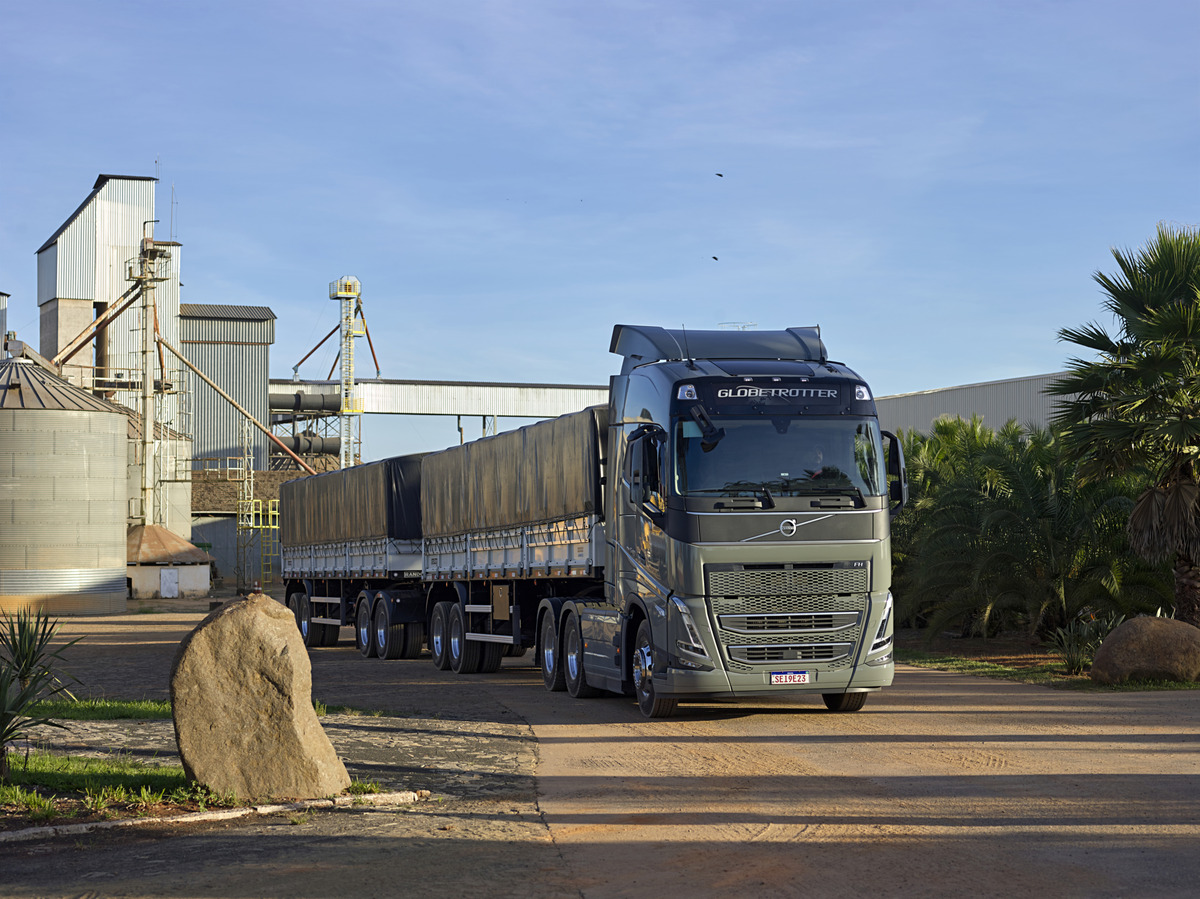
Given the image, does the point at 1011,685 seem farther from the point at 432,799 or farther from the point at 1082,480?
the point at 432,799

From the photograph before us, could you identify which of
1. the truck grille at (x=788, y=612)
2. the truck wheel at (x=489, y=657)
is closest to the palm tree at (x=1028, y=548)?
the truck wheel at (x=489, y=657)

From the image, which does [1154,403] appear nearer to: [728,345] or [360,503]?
[728,345]

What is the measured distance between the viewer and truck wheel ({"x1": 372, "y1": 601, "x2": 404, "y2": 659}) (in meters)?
24.3

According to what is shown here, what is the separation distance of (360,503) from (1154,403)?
15.2m

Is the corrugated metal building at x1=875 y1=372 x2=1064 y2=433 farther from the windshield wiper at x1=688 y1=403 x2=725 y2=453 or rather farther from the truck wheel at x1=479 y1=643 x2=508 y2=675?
the windshield wiper at x1=688 y1=403 x2=725 y2=453

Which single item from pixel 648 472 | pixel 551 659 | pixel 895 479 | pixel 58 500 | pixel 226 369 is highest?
pixel 226 369

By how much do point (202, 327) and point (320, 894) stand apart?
64.1 metres

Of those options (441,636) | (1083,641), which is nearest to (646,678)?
(1083,641)

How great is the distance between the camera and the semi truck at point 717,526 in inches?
527

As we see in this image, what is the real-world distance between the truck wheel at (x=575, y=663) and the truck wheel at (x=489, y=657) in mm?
4651

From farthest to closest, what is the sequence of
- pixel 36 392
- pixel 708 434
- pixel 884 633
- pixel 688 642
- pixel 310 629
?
pixel 36 392 < pixel 310 629 < pixel 884 633 < pixel 708 434 < pixel 688 642

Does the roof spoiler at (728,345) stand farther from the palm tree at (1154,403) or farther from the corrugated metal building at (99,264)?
the corrugated metal building at (99,264)

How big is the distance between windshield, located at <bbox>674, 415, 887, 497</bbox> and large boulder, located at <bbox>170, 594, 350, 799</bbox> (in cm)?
539

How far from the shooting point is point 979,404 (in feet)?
171
